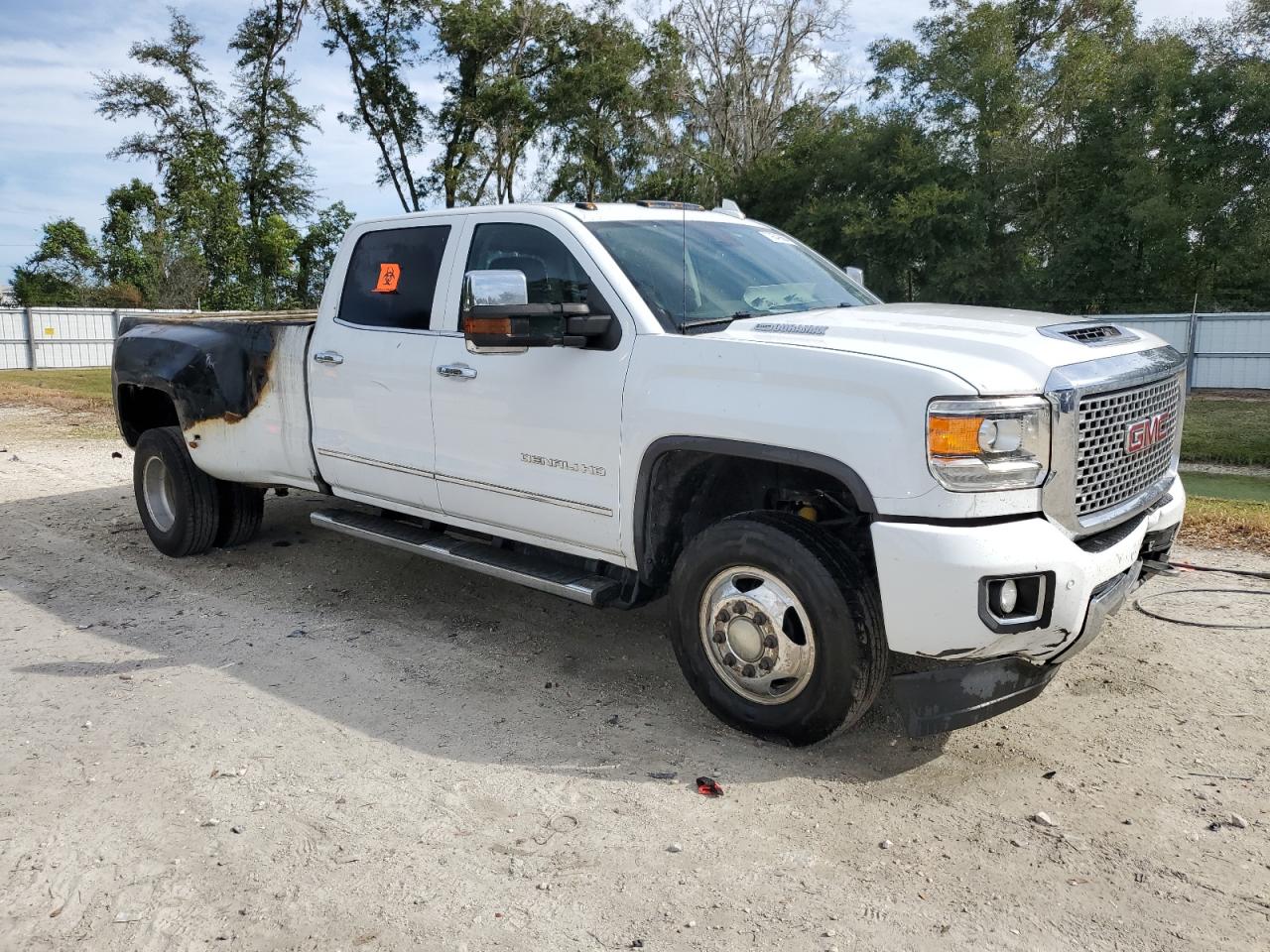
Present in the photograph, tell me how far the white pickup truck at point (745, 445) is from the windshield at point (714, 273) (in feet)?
0.06

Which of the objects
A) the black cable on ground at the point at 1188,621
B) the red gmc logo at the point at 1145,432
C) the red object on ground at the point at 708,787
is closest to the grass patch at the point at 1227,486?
the black cable on ground at the point at 1188,621

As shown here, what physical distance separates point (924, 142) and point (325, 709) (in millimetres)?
30799

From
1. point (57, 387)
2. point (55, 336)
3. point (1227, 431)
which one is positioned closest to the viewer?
point (1227, 431)

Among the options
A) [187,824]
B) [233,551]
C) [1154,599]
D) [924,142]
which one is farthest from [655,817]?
[924,142]

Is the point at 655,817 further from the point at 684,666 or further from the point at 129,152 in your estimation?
the point at 129,152

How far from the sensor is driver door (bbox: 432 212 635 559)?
430 cm

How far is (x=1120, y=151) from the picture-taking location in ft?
92.4

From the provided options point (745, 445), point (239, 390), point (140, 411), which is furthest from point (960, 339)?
point (140, 411)

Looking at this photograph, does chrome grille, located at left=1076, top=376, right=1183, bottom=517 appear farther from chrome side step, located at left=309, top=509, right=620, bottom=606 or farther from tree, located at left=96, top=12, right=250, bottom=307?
tree, located at left=96, top=12, right=250, bottom=307

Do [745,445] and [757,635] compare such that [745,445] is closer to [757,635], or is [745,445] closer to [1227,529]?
[757,635]

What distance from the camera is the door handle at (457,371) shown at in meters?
4.79

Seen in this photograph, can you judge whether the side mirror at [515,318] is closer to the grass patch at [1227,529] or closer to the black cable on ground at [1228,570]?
the black cable on ground at [1228,570]

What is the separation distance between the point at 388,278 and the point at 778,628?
2.88 meters

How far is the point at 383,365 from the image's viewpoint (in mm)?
5246
